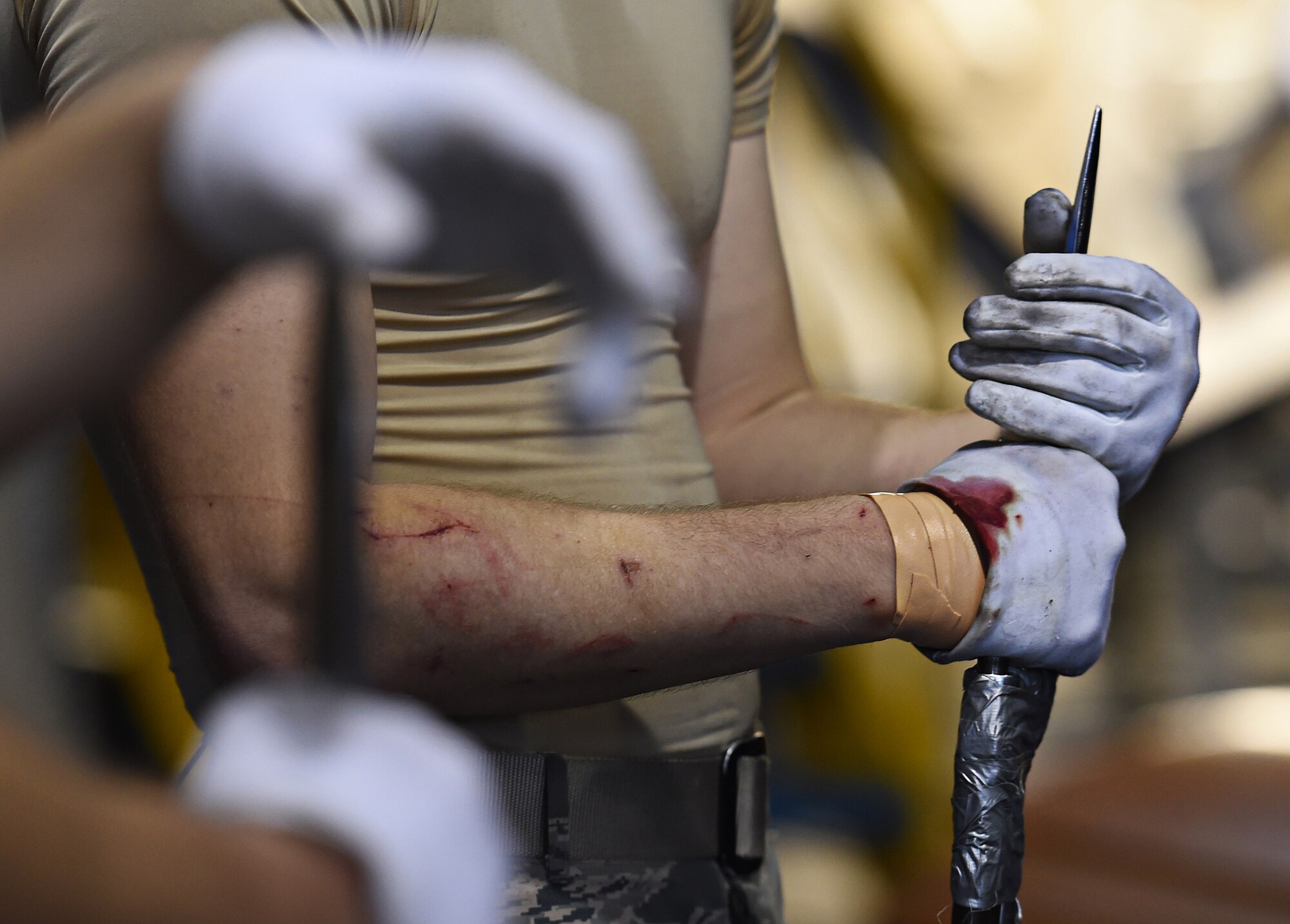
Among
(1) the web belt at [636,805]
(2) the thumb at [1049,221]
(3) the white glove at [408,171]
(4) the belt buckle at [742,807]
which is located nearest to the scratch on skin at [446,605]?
(1) the web belt at [636,805]

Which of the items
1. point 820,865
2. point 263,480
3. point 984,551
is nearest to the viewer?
point 263,480

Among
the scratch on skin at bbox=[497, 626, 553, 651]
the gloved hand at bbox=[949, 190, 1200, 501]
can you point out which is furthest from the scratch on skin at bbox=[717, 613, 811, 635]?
the gloved hand at bbox=[949, 190, 1200, 501]

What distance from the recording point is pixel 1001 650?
75 cm

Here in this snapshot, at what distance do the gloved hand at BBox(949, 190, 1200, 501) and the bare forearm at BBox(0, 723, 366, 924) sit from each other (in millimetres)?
623

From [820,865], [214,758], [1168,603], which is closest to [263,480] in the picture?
[214,758]

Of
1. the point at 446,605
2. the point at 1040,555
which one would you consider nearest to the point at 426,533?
the point at 446,605

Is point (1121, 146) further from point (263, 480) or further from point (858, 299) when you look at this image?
point (263, 480)

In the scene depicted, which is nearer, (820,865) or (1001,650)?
(1001,650)

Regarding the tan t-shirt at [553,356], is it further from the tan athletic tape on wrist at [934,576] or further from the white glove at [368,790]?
the white glove at [368,790]

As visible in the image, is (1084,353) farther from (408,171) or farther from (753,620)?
(408,171)

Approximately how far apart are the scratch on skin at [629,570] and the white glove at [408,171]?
1.19ft

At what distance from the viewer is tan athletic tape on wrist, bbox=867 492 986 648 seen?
729 millimetres

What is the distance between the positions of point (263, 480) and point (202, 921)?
363 mm

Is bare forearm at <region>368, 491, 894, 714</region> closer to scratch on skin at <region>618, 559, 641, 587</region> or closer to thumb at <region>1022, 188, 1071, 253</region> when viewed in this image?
scratch on skin at <region>618, 559, 641, 587</region>
